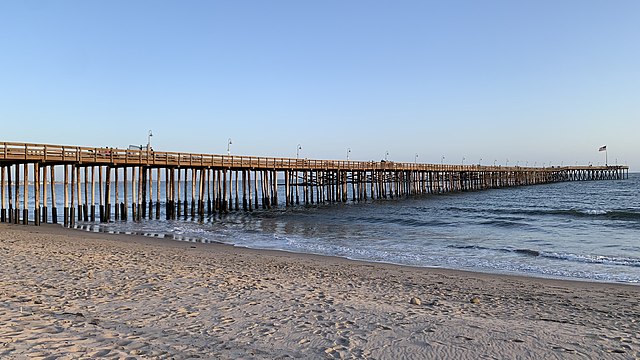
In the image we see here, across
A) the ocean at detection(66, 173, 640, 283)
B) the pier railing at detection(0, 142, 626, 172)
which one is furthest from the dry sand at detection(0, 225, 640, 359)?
the pier railing at detection(0, 142, 626, 172)

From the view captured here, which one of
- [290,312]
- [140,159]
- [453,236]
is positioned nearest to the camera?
[290,312]

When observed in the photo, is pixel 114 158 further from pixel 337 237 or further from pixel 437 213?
pixel 437 213

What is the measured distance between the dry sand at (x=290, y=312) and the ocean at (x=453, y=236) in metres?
2.95

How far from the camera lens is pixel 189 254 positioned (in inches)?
515

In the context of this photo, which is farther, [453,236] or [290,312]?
[453,236]

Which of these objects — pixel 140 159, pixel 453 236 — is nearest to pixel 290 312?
pixel 453 236

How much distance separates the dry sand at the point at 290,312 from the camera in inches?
199

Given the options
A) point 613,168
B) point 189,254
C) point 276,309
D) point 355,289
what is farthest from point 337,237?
point 613,168

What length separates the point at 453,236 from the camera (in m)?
20.3

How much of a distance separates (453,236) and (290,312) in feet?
48.6

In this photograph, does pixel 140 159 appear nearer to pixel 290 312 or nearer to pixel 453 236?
pixel 453 236

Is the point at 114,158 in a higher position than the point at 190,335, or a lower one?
higher

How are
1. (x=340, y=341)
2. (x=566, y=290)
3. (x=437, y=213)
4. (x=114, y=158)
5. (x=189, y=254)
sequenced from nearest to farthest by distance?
(x=340, y=341) < (x=566, y=290) < (x=189, y=254) < (x=114, y=158) < (x=437, y=213)

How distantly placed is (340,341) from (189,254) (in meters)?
8.54
